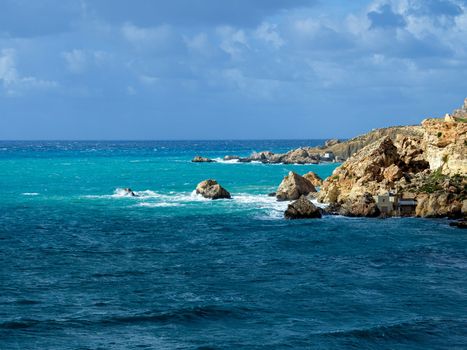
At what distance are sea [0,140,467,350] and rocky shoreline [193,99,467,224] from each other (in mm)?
3069

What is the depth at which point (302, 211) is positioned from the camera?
79125 millimetres

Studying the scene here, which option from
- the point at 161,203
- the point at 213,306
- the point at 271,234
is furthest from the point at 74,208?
the point at 213,306

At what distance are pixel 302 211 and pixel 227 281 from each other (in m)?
30.9

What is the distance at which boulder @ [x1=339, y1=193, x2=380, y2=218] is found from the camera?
3145 inches

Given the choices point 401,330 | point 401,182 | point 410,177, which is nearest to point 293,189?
point 410,177

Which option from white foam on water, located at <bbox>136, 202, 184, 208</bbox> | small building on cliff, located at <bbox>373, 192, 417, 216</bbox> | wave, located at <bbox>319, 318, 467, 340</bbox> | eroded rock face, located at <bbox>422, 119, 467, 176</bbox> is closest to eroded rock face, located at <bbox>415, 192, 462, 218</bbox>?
small building on cliff, located at <bbox>373, 192, 417, 216</bbox>

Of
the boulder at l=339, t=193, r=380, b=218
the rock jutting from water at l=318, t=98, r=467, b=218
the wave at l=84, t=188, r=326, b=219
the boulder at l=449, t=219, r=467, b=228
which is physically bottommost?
the wave at l=84, t=188, r=326, b=219

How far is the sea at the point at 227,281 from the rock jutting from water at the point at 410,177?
3.64 m

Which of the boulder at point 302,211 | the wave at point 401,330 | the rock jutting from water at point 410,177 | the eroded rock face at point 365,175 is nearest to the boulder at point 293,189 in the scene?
the eroded rock face at point 365,175

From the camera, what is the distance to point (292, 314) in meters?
41.5

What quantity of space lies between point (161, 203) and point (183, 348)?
6311 centimetres

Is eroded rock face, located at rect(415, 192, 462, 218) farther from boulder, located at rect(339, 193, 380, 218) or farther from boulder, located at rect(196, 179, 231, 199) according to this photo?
boulder, located at rect(196, 179, 231, 199)

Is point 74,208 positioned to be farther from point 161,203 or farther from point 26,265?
point 26,265

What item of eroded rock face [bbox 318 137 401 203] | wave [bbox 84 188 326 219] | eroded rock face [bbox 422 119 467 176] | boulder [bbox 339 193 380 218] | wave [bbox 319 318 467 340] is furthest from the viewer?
wave [bbox 84 188 326 219]
